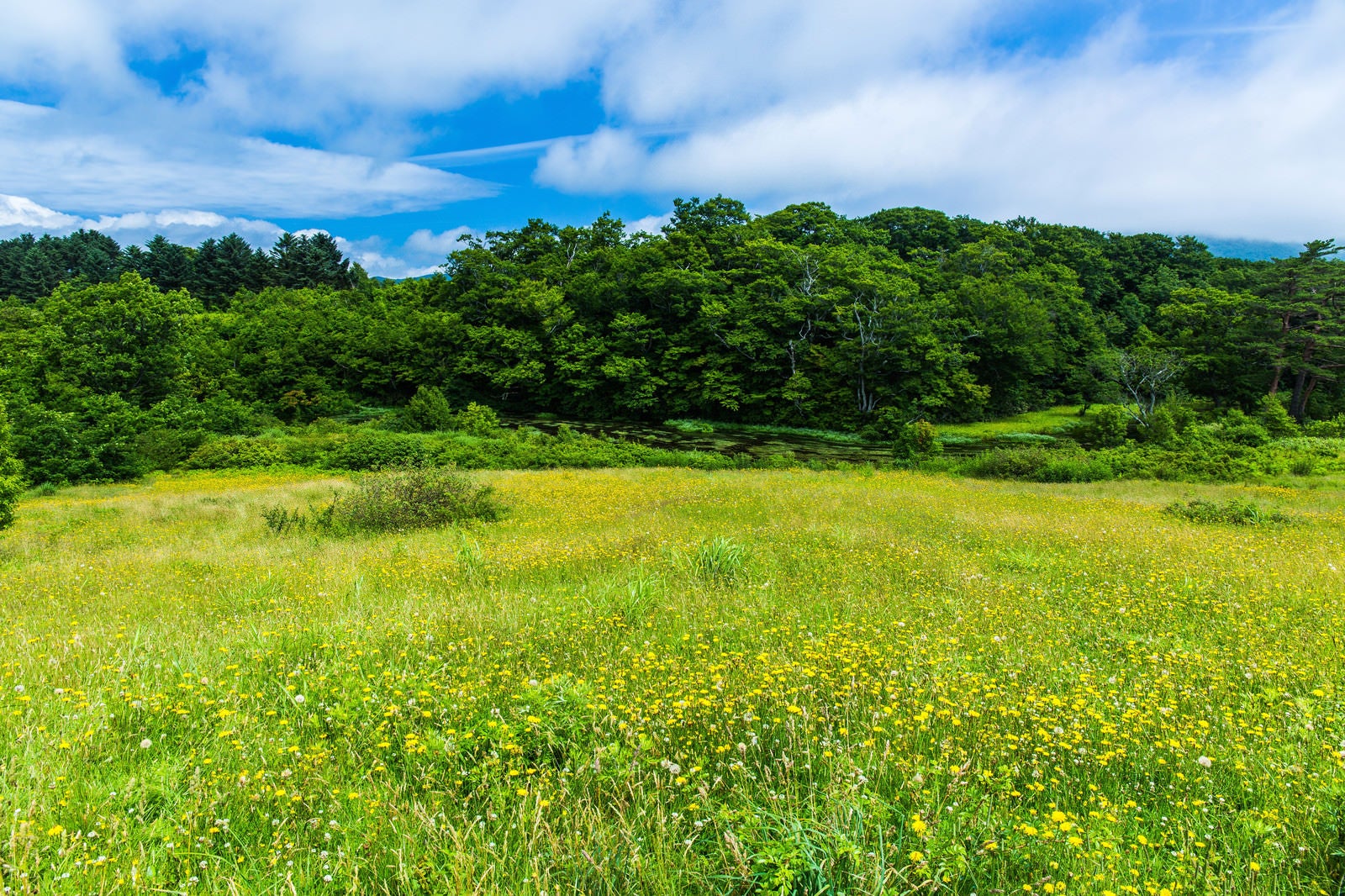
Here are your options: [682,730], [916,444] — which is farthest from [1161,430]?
[682,730]

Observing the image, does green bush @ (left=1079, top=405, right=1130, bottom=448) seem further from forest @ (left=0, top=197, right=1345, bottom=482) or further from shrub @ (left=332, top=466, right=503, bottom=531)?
shrub @ (left=332, top=466, right=503, bottom=531)

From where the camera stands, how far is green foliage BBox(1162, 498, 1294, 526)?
13969 millimetres

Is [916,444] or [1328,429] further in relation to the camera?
[916,444]

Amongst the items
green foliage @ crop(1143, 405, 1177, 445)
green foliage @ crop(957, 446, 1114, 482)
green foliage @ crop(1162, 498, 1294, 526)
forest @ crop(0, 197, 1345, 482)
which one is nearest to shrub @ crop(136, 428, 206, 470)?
forest @ crop(0, 197, 1345, 482)

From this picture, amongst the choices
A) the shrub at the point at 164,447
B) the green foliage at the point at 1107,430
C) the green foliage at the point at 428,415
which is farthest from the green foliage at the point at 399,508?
the green foliage at the point at 1107,430

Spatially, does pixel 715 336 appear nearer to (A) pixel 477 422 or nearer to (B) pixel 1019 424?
(A) pixel 477 422

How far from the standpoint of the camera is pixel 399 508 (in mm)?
15336

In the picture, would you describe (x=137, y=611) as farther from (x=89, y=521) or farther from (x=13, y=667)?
(x=89, y=521)

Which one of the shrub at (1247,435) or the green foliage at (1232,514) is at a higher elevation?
the green foliage at (1232,514)

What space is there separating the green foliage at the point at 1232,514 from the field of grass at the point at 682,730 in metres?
5.94

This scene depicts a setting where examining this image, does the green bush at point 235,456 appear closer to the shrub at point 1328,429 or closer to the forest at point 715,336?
the forest at point 715,336

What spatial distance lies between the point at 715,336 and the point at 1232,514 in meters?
49.5

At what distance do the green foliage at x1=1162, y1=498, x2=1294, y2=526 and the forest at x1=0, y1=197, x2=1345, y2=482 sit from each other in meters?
30.2

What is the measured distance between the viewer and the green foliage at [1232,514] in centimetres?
1397
